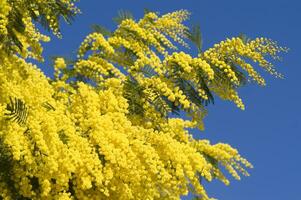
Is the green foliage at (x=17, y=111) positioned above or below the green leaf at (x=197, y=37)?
below

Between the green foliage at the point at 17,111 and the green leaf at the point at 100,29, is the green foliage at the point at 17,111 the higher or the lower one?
the lower one

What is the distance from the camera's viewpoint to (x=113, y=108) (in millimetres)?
9547

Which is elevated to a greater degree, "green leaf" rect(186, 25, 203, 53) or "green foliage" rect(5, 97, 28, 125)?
"green leaf" rect(186, 25, 203, 53)

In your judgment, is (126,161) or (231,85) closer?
(126,161)

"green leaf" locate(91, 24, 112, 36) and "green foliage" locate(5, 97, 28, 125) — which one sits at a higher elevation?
"green leaf" locate(91, 24, 112, 36)

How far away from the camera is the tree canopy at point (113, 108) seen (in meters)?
8.38

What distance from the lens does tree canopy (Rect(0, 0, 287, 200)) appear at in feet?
27.5

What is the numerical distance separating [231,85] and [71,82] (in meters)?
2.58

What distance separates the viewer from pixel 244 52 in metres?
10.2

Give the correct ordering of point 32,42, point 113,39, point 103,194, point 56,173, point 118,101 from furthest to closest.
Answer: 1. point 113,39
2. point 32,42
3. point 118,101
4. point 103,194
5. point 56,173

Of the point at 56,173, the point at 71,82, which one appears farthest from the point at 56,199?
the point at 71,82

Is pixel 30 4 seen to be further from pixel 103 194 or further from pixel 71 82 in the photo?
pixel 103 194

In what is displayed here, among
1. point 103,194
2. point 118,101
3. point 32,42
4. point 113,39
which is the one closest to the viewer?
point 103,194

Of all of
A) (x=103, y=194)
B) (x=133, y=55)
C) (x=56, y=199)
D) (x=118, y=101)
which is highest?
(x=133, y=55)
